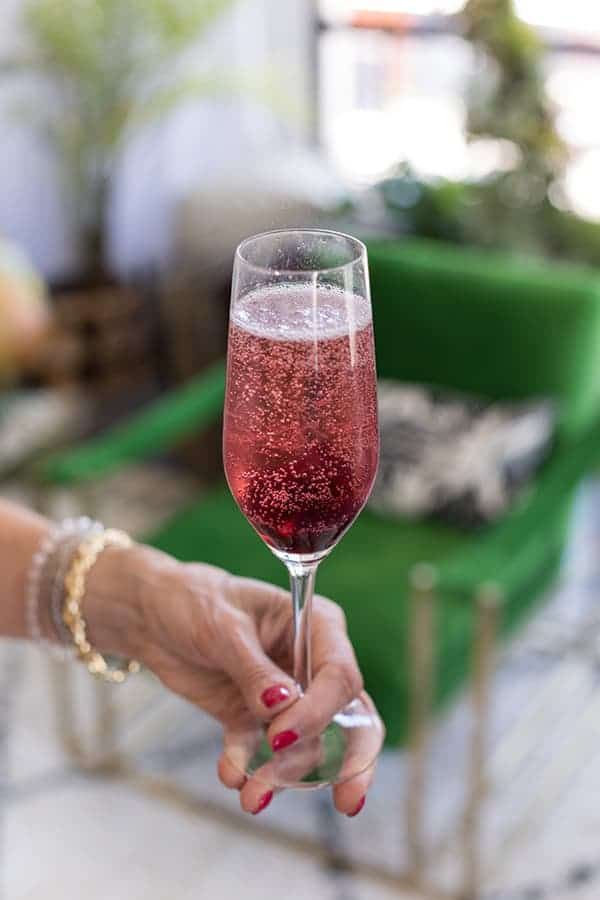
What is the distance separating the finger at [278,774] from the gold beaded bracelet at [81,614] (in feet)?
0.39

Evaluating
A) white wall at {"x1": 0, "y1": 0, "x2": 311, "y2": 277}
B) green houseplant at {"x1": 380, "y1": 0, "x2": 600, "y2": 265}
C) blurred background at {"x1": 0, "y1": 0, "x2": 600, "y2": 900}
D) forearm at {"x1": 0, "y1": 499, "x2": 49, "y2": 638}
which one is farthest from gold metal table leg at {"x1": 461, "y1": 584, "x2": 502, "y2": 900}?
white wall at {"x1": 0, "y1": 0, "x2": 311, "y2": 277}

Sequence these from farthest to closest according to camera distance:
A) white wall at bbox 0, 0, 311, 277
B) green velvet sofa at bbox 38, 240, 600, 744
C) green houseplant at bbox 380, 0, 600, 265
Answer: white wall at bbox 0, 0, 311, 277
green houseplant at bbox 380, 0, 600, 265
green velvet sofa at bbox 38, 240, 600, 744

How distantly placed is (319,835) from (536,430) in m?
0.77

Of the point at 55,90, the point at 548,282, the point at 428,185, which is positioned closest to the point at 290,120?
the point at 55,90

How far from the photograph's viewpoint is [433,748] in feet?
7.24

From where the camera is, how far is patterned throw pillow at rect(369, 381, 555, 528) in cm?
208

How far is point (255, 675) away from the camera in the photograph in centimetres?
62

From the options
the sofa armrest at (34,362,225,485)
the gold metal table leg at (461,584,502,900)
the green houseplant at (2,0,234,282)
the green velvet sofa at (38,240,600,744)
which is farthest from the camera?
the green houseplant at (2,0,234,282)

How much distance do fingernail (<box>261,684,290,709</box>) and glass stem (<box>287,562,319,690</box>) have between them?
1 cm

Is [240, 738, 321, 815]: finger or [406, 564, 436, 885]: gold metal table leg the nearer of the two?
[240, 738, 321, 815]: finger

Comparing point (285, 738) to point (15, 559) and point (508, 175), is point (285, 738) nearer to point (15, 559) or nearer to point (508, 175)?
Result: point (15, 559)

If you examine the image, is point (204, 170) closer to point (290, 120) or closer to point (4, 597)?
point (290, 120)

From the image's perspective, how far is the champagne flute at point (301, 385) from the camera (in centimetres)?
54

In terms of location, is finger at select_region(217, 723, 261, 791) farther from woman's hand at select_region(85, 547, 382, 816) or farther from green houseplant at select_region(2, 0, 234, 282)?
green houseplant at select_region(2, 0, 234, 282)
